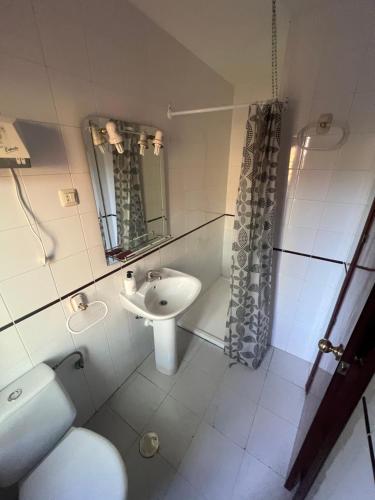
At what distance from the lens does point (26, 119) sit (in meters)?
0.83

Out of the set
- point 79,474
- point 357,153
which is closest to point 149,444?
point 79,474

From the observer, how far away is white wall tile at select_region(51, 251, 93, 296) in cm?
106

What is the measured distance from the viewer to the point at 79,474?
90 cm

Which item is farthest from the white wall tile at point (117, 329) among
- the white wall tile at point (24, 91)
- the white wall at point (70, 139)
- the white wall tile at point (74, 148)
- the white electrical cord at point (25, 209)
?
the white wall tile at point (24, 91)

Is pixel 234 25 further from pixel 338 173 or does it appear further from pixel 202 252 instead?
pixel 202 252

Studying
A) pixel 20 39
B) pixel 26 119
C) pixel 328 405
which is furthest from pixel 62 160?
pixel 328 405

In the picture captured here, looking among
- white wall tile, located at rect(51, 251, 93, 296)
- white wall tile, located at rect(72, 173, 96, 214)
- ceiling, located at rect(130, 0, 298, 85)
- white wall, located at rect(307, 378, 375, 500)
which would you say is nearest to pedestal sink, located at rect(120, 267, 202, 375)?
white wall tile, located at rect(51, 251, 93, 296)

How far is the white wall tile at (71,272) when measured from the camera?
1059 millimetres

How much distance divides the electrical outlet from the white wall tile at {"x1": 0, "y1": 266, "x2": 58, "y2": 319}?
0.33 metres

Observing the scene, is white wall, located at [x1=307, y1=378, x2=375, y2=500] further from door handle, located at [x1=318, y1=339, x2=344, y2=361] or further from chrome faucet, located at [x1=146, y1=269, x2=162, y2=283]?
chrome faucet, located at [x1=146, y1=269, x2=162, y2=283]

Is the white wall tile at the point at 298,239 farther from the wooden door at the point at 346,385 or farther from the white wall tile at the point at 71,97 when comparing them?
the white wall tile at the point at 71,97

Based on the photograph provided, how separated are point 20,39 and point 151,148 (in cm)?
74

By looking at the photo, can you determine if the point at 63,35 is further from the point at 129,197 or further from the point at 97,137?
the point at 129,197

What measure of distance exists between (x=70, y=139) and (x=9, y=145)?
1.11 feet
